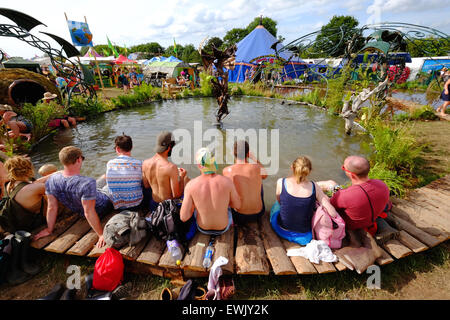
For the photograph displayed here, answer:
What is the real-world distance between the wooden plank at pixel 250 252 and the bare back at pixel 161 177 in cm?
114

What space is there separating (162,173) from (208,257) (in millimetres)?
1252

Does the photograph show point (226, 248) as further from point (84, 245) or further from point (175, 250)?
point (84, 245)

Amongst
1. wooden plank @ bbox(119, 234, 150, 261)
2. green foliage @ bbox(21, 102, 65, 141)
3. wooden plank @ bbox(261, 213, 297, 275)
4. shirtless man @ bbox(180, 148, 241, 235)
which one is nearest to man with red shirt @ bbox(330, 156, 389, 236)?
wooden plank @ bbox(261, 213, 297, 275)

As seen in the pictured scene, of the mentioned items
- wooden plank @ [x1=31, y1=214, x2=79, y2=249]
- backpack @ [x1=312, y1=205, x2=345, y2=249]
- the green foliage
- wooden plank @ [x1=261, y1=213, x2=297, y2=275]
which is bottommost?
wooden plank @ [x1=261, y1=213, x2=297, y2=275]

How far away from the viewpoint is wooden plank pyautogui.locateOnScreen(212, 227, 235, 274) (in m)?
2.29

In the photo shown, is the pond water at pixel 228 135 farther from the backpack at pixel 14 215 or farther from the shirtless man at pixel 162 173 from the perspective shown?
the backpack at pixel 14 215

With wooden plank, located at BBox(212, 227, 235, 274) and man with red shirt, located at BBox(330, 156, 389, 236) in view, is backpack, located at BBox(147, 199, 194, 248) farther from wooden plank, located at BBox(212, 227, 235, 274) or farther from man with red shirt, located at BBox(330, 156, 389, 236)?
man with red shirt, located at BBox(330, 156, 389, 236)

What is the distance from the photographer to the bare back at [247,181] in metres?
2.67

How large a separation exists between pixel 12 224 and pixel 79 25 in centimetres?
1024

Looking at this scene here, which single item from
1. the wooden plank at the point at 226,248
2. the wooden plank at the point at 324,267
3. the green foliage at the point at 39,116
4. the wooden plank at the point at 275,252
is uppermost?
the green foliage at the point at 39,116

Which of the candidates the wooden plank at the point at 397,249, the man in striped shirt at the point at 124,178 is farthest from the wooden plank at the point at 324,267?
the man in striped shirt at the point at 124,178

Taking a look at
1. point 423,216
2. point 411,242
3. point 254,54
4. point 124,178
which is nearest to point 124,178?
point 124,178

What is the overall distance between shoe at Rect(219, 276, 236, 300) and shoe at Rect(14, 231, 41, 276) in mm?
2334
